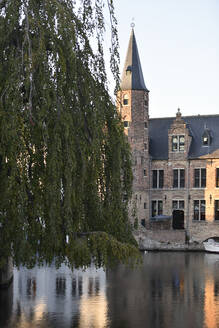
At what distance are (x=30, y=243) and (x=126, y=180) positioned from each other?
303cm

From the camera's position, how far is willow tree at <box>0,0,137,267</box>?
32.1ft

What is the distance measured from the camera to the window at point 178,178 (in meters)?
35.9

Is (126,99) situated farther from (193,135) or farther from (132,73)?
(193,135)

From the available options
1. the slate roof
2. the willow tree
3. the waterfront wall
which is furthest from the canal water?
the slate roof

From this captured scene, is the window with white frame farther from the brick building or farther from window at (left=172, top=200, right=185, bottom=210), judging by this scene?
window at (left=172, top=200, right=185, bottom=210)

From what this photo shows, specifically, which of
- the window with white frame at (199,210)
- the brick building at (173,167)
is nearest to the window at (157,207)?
the brick building at (173,167)

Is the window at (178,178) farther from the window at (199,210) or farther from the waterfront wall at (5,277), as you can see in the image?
the waterfront wall at (5,277)

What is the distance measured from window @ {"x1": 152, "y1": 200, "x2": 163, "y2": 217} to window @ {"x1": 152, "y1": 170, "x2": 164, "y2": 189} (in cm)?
102

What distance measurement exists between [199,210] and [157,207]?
2.90 meters

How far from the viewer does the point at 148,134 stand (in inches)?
1471

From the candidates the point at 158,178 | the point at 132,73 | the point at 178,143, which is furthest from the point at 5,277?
the point at 178,143

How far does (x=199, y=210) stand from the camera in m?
35.4

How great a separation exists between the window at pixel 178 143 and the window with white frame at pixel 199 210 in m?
3.65

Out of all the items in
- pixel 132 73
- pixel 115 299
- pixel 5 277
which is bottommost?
pixel 115 299
